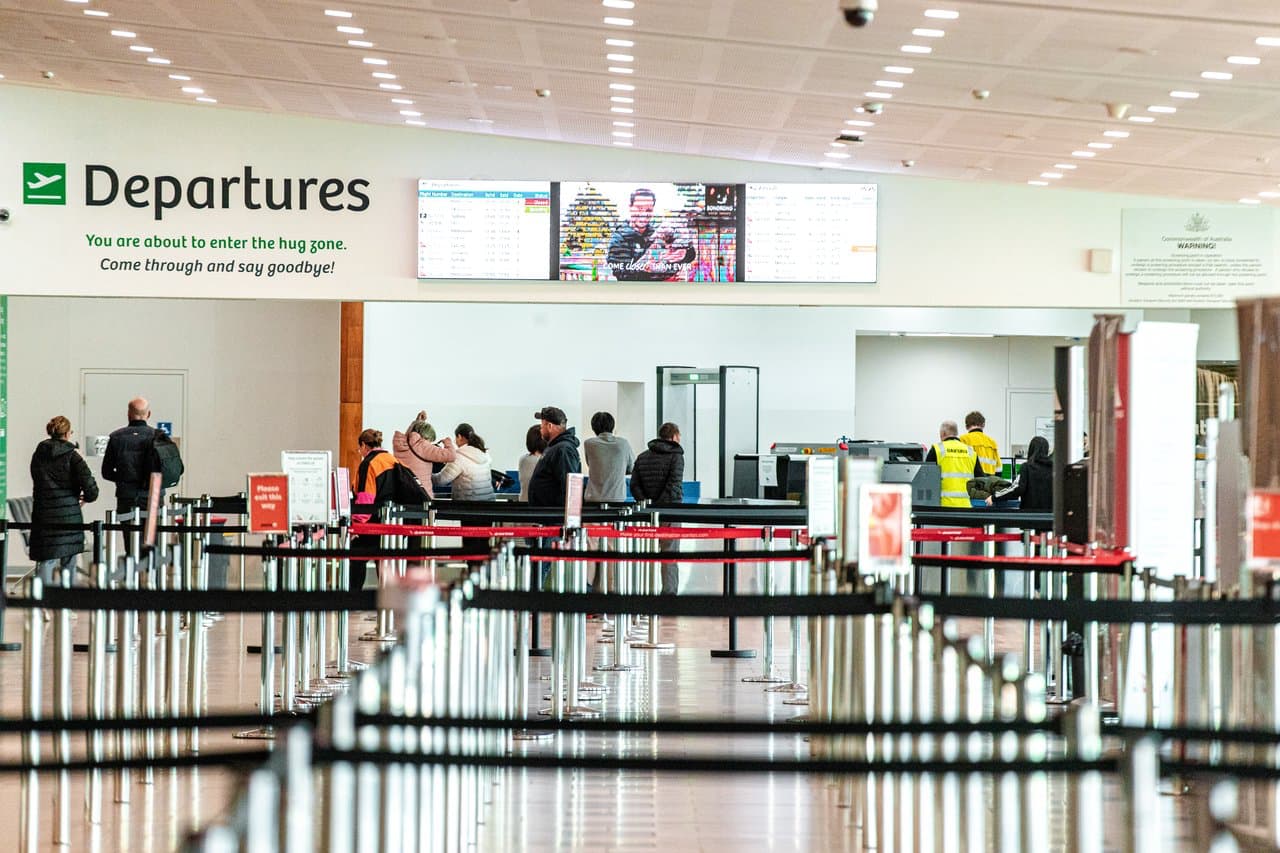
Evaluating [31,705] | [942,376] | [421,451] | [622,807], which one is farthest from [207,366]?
[31,705]

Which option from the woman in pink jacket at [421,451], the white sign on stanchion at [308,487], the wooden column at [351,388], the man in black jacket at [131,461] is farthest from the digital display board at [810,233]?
the white sign on stanchion at [308,487]

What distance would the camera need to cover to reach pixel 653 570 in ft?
32.2

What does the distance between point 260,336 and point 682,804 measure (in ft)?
37.6

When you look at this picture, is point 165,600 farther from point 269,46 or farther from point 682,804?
point 269,46

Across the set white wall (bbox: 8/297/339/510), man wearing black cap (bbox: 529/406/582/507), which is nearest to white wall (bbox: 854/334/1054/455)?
white wall (bbox: 8/297/339/510)

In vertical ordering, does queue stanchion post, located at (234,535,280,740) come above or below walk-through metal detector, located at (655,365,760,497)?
below

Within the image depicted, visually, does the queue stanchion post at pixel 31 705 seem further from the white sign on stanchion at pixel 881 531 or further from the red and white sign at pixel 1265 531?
the red and white sign at pixel 1265 531

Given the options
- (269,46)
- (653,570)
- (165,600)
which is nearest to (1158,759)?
(165,600)

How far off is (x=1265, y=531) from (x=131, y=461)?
9.64 meters

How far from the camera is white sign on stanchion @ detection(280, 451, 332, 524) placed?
25.6ft

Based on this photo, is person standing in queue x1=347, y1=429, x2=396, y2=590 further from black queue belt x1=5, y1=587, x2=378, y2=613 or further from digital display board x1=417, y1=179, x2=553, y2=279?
Result: black queue belt x1=5, y1=587, x2=378, y2=613

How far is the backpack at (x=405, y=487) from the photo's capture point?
12.1 metres

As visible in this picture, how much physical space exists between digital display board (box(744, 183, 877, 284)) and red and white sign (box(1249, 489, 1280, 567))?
29.4 ft

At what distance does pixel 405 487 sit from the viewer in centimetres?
1217
